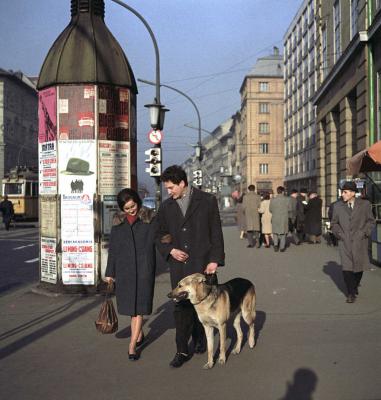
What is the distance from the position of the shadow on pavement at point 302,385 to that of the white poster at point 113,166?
4.80m

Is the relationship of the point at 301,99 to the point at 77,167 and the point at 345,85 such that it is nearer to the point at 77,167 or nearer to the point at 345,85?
the point at 345,85

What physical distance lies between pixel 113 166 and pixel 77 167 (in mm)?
560

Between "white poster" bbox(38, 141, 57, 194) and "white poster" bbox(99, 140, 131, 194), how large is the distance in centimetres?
71

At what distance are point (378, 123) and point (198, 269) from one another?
42.2ft

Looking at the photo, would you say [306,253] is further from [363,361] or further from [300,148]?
[300,148]

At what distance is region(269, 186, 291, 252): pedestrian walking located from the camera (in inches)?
599

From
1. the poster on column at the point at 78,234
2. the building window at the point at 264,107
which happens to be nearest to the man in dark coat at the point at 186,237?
the poster on column at the point at 78,234

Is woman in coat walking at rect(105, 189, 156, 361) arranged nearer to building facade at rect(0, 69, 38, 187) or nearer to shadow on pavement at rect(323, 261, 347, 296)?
shadow on pavement at rect(323, 261, 347, 296)

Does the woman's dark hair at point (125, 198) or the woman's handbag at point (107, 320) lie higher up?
the woman's dark hair at point (125, 198)

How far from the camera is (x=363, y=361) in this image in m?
4.95

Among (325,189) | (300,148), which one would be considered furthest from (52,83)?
(300,148)

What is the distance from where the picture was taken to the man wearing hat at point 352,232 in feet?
25.0

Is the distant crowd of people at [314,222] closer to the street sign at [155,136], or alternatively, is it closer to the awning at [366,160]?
the awning at [366,160]

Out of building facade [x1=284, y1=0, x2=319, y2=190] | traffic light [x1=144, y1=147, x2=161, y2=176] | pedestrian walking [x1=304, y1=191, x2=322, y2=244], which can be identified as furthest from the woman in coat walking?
building facade [x1=284, y1=0, x2=319, y2=190]
